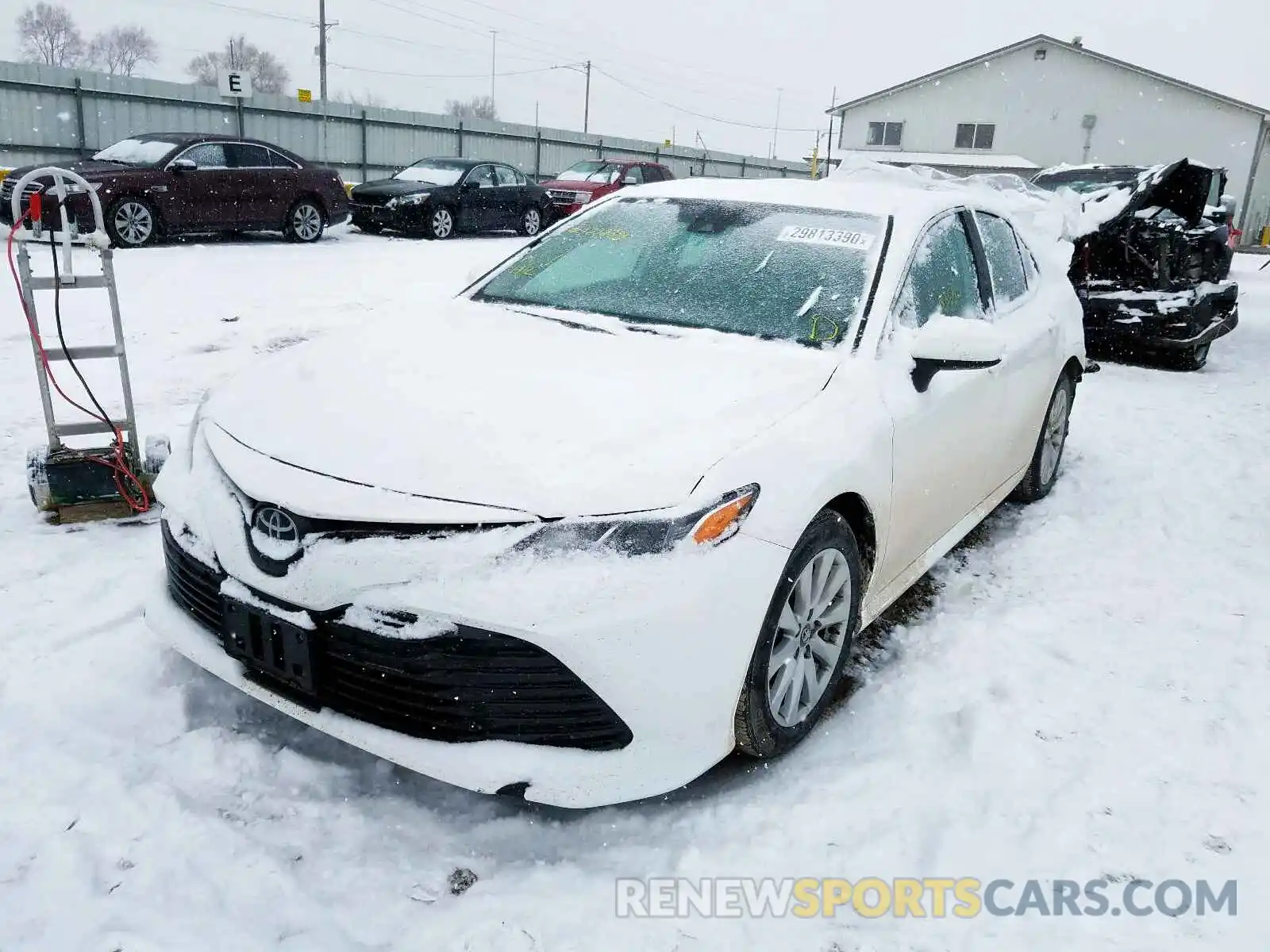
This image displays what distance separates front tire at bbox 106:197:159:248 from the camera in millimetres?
10992

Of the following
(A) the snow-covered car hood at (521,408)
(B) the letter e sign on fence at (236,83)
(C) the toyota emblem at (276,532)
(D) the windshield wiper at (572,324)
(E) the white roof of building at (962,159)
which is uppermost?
(E) the white roof of building at (962,159)

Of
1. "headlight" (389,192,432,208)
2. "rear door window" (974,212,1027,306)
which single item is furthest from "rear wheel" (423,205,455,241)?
"rear door window" (974,212,1027,306)

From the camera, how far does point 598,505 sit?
2.04 m

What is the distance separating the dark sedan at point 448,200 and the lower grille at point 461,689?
13863 mm

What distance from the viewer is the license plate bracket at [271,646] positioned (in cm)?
211

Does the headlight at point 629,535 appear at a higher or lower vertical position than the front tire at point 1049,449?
higher

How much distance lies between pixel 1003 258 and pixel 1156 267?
16.0 ft

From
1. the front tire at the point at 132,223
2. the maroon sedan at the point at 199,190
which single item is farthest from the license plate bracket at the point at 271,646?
the front tire at the point at 132,223

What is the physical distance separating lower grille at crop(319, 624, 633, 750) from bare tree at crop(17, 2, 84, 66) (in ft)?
299

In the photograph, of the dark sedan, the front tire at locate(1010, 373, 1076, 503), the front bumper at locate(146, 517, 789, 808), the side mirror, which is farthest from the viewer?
the dark sedan

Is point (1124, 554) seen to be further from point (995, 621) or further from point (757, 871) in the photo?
point (757, 871)

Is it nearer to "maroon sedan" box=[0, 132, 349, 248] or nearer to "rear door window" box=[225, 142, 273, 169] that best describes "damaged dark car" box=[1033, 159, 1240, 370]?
"maroon sedan" box=[0, 132, 349, 248]

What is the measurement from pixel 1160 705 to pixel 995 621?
0.62 meters

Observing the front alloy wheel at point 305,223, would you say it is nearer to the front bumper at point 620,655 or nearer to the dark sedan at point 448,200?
the dark sedan at point 448,200
